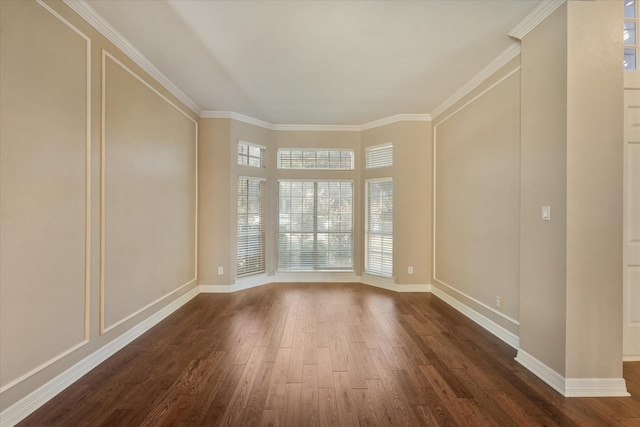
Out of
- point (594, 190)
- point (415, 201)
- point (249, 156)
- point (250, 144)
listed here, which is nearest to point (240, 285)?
point (249, 156)

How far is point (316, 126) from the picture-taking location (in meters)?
5.43

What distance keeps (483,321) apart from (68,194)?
168 inches

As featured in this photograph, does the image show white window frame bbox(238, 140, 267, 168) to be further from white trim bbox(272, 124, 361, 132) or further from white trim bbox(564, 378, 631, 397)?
white trim bbox(564, 378, 631, 397)

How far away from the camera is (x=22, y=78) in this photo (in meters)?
1.83

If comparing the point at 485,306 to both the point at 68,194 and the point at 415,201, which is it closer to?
the point at 415,201

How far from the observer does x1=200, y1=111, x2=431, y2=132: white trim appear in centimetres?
473

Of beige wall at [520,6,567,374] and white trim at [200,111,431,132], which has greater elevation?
white trim at [200,111,431,132]

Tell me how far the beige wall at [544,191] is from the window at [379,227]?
2584 mm

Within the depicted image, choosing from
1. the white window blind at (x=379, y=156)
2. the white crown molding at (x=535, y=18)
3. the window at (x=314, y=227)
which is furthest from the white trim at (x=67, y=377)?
the white crown molding at (x=535, y=18)

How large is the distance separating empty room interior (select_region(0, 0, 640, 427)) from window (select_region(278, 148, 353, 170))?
1374mm

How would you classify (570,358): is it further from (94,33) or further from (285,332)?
(94,33)

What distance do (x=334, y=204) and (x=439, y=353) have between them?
3.32m

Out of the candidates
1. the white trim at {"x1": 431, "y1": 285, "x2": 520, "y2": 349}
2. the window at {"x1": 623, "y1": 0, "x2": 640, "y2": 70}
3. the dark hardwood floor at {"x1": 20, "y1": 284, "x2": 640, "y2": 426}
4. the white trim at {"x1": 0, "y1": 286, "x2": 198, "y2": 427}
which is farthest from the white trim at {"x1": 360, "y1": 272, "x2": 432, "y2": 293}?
the window at {"x1": 623, "y1": 0, "x2": 640, "y2": 70}

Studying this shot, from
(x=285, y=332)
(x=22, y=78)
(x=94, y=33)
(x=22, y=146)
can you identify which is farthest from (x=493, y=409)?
(x=94, y=33)
